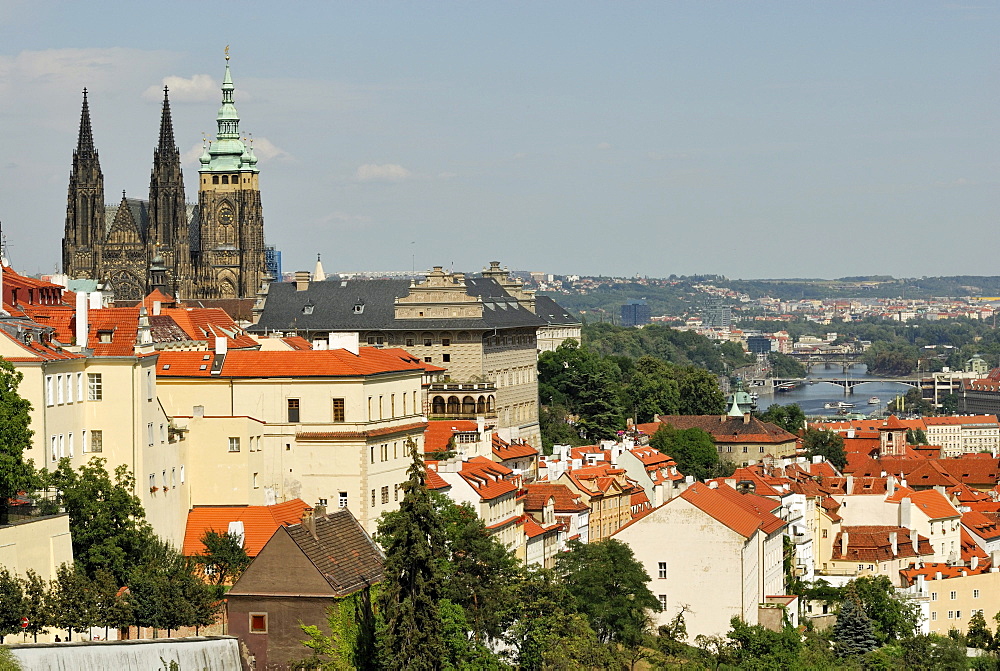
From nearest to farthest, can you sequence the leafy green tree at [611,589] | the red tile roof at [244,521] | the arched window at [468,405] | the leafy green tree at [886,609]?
the red tile roof at [244,521]
the leafy green tree at [611,589]
the leafy green tree at [886,609]
the arched window at [468,405]

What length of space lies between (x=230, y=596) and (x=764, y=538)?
130 ft

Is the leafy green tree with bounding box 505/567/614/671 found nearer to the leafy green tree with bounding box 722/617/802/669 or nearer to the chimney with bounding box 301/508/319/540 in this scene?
the leafy green tree with bounding box 722/617/802/669

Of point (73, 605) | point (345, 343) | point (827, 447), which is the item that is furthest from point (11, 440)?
point (827, 447)

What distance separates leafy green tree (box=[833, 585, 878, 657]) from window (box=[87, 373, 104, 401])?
33.9 meters

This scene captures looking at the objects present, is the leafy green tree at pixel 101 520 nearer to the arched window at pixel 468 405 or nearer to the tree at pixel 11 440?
the tree at pixel 11 440

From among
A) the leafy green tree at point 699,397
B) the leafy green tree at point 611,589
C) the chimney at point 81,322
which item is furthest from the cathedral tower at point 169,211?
the chimney at point 81,322

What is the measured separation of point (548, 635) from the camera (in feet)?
206

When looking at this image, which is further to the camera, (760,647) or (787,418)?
(787,418)

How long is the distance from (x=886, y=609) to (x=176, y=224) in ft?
352

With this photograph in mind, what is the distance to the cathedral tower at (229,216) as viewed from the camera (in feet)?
609

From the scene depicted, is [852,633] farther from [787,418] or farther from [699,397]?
[787,418]

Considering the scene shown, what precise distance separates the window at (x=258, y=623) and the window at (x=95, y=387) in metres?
13.1

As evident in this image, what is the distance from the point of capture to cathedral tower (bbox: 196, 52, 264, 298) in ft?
609

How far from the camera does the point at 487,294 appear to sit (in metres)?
136
